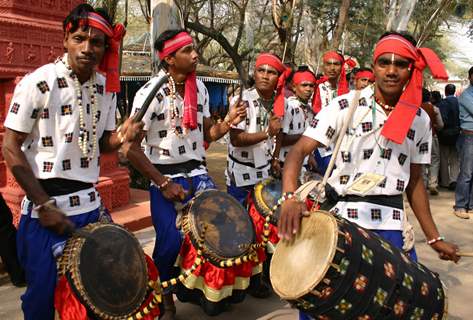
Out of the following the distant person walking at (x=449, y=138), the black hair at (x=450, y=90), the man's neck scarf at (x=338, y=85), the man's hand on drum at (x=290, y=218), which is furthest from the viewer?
the black hair at (x=450, y=90)

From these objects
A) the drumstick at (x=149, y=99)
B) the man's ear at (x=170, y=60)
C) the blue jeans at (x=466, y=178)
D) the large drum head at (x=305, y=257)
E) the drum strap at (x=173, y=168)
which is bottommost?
the blue jeans at (x=466, y=178)

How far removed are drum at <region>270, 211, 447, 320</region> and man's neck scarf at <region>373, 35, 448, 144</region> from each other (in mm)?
595

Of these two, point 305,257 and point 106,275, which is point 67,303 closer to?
point 106,275

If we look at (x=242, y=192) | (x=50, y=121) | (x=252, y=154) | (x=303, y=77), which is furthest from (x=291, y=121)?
(x=50, y=121)

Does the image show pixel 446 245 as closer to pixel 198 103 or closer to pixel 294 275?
pixel 294 275

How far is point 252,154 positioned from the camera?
4.32m

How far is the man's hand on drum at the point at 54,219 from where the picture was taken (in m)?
2.36

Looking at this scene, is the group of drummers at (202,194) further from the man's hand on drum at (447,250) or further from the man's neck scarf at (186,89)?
the man's neck scarf at (186,89)

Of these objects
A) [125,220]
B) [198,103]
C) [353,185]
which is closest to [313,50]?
[125,220]

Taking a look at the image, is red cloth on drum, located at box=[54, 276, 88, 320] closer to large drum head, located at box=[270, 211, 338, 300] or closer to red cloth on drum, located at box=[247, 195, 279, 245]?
large drum head, located at box=[270, 211, 338, 300]

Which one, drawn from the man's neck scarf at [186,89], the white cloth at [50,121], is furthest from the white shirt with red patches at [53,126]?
the man's neck scarf at [186,89]

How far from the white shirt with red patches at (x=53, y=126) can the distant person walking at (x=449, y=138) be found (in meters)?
7.86

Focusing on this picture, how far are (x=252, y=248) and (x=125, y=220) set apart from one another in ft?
8.78

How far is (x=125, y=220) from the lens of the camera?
5531 mm
